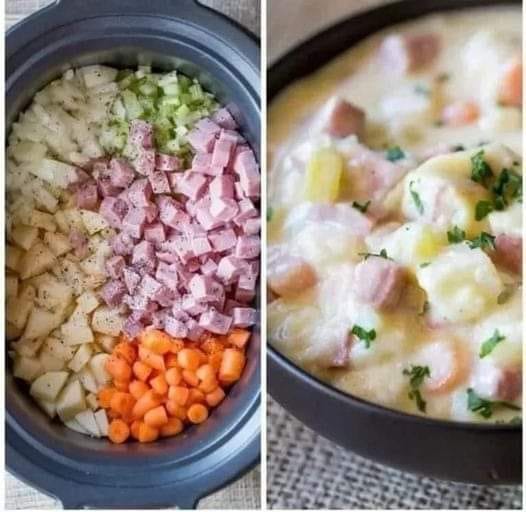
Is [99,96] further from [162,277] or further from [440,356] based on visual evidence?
[440,356]

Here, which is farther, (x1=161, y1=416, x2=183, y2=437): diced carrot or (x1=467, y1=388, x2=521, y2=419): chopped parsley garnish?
(x1=161, y1=416, x2=183, y2=437): diced carrot

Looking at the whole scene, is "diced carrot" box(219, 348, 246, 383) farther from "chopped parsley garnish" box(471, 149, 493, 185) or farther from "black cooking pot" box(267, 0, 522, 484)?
"chopped parsley garnish" box(471, 149, 493, 185)

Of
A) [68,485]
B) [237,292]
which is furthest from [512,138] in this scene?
[68,485]

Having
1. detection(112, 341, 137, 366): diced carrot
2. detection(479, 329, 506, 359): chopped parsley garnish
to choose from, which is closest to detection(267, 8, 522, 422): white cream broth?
detection(479, 329, 506, 359): chopped parsley garnish

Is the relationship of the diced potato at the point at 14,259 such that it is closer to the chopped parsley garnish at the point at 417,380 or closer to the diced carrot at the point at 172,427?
the diced carrot at the point at 172,427

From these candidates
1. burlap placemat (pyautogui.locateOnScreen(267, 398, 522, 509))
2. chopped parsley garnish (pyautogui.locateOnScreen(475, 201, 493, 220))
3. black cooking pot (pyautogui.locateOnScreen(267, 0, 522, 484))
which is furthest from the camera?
burlap placemat (pyautogui.locateOnScreen(267, 398, 522, 509))

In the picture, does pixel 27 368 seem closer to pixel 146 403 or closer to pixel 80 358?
pixel 80 358

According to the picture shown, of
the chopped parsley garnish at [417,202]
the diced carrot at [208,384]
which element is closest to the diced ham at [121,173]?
the diced carrot at [208,384]
